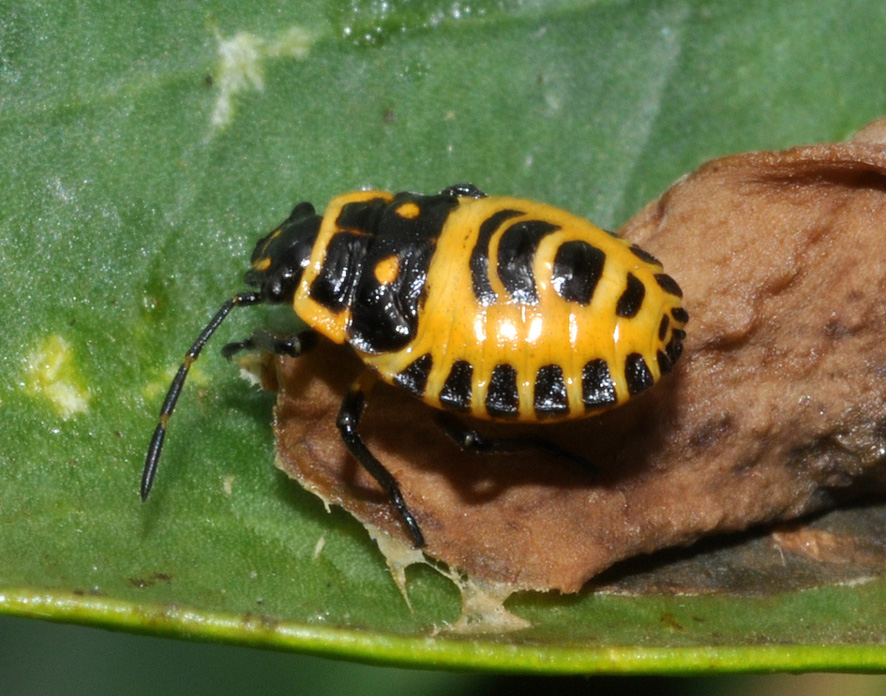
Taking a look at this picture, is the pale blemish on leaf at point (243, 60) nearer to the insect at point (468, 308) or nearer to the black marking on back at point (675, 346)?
the insect at point (468, 308)

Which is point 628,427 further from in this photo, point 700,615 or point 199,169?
point 199,169

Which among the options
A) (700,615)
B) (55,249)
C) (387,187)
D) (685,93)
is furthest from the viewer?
(685,93)

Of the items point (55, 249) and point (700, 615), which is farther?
point (55, 249)

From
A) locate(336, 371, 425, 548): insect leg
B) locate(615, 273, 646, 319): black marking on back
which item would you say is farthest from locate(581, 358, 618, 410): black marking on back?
locate(336, 371, 425, 548): insect leg

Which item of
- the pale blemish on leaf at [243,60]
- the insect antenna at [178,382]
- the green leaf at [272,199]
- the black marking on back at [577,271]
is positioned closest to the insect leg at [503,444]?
the green leaf at [272,199]

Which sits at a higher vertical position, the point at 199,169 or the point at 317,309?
the point at 199,169

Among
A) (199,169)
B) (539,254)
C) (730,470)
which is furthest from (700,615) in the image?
(199,169)

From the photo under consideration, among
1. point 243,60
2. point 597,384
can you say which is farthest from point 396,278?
point 243,60

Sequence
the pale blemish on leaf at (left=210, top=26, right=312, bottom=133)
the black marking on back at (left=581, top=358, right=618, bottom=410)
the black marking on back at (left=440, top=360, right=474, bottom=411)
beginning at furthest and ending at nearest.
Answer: the pale blemish on leaf at (left=210, top=26, right=312, bottom=133) → the black marking on back at (left=440, top=360, right=474, bottom=411) → the black marking on back at (left=581, top=358, right=618, bottom=410)

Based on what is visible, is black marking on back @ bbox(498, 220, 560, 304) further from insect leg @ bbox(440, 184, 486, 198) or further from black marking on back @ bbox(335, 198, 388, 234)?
black marking on back @ bbox(335, 198, 388, 234)
